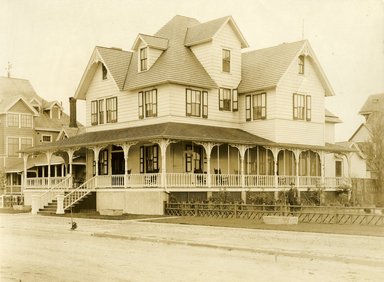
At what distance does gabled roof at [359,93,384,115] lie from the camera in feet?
210

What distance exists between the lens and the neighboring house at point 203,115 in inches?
1503

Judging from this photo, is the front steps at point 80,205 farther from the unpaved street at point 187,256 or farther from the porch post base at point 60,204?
the unpaved street at point 187,256

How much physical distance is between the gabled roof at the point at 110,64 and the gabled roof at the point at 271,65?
26.6 feet

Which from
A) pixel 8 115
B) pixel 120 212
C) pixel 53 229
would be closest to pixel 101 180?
pixel 120 212

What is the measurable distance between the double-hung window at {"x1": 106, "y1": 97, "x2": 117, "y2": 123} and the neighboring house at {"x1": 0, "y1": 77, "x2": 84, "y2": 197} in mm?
14227

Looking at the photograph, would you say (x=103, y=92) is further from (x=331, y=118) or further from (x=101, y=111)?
(x=331, y=118)

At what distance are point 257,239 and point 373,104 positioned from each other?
5141 cm

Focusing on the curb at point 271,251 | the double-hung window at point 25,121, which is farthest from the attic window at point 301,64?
the double-hung window at point 25,121

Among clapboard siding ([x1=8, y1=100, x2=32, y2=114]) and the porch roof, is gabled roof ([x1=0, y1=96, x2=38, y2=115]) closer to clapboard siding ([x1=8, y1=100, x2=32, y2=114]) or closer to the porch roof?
clapboard siding ([x1=8, y1=100, x2=32, y2=114])

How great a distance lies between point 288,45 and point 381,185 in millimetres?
12837

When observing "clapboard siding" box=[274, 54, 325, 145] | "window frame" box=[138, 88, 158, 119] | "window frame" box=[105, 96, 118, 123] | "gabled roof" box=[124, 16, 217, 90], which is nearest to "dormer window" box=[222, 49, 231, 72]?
"gabled roof" box=[124, 16, 217, 90]

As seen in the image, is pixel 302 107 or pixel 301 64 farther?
pixel 301 64

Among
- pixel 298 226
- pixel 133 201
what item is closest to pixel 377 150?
pixel 133 201

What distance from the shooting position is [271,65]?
141ft
